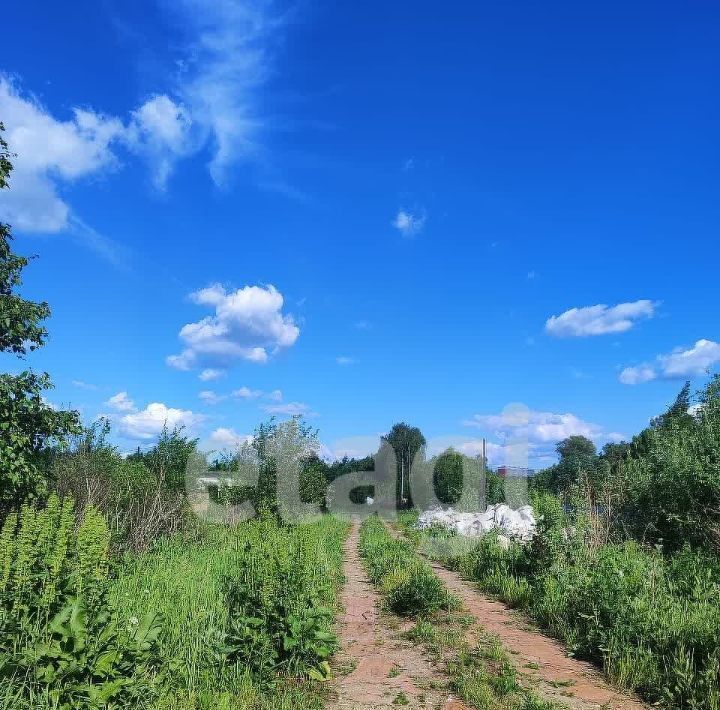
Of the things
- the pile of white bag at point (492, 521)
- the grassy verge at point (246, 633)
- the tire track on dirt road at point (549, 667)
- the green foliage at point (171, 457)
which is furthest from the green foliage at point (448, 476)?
the grassy verge at point (246, 633)

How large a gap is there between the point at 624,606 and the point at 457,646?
1968 mm

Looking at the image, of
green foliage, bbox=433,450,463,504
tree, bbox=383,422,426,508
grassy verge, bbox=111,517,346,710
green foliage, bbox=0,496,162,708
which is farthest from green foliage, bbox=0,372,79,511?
tree, bbox=383,422,426,508

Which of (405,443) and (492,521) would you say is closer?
(492,521)

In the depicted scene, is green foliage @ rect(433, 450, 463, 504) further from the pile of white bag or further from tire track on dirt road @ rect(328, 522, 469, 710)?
tire track on dirt road @ rect(328, 522, 469, 710)

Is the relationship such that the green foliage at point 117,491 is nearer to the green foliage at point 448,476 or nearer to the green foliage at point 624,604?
the green foliage at point 624,604

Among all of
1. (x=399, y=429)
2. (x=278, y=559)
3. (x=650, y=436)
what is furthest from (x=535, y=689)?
(x=399, y=429)

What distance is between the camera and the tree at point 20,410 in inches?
309

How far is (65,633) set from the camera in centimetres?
391

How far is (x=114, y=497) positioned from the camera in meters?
11.0

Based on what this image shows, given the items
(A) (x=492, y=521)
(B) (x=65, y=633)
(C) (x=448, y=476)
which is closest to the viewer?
(B) (x=65, y=633)

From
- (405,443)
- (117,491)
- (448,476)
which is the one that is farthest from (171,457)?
(405,443)

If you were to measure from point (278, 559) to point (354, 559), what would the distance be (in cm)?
1013

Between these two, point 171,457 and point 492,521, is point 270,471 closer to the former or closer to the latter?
point 171,457

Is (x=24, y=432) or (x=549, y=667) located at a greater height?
(x=24, y=432)
